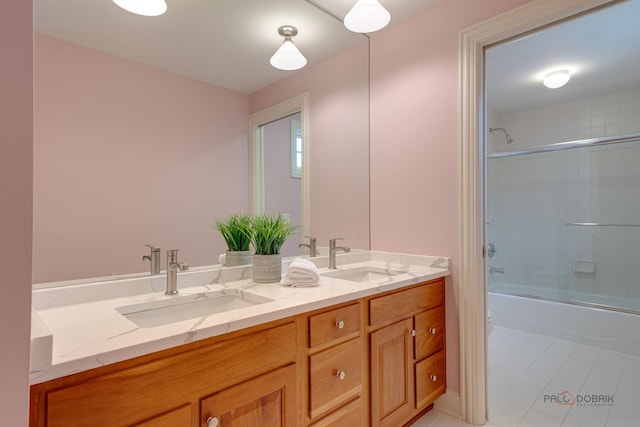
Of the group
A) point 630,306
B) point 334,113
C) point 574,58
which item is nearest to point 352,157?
point 334,113

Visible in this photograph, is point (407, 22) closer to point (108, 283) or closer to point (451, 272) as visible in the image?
point (451, 272)

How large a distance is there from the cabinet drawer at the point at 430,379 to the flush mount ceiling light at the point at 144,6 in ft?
6.39

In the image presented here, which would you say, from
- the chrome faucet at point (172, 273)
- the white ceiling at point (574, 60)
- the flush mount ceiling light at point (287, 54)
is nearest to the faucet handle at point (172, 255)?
the chrome faucet at point (172, 273)

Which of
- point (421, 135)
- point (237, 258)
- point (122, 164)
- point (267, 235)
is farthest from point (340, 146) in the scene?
point (122, 164)

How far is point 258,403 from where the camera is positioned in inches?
38.3

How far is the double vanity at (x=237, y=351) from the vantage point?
714 mm

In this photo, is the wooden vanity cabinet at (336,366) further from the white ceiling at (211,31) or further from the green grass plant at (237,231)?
the white ceiling at (211,31)

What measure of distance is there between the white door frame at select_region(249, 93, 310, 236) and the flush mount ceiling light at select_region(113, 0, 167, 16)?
55 cm

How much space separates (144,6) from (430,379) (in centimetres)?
212

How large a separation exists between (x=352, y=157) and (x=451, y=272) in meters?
0.94

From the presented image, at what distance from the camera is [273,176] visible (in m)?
1.75

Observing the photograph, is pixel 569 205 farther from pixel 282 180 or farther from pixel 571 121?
pixel 282 180

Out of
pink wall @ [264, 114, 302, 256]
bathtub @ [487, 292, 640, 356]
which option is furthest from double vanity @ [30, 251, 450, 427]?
bathtub @ [487, 292, 640, 356]

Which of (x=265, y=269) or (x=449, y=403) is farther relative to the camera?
(x=449, y=403)
